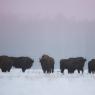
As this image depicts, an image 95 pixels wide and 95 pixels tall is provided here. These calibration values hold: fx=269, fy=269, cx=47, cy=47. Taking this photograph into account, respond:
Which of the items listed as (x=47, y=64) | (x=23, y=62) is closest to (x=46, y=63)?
(x=47, y=64)

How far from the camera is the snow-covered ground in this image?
204 inches

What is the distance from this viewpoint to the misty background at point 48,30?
19.1ft

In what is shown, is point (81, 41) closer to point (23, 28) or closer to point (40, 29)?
point (40, 29)

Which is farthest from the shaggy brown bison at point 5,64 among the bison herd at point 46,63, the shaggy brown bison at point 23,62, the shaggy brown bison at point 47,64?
the shaggy brown bison at point 47,64

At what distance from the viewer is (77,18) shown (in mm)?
5949

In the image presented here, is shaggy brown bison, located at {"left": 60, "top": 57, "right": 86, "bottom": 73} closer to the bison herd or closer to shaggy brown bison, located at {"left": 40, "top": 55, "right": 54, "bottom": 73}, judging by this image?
the bison herd

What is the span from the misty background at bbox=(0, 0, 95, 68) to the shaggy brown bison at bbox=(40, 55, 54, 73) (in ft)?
0.65

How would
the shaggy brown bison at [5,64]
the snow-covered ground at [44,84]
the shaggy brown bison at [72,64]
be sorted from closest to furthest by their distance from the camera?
the snow-covered ground at [44,84] < the shaggy brown bison at [5,64] < the shaggy brown bison at [72,64]

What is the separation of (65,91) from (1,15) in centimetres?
213

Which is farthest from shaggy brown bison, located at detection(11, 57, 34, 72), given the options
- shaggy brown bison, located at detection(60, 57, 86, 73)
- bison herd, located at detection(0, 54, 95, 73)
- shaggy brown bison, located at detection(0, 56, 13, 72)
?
shaggy brown bison, located at detection(60, 57, 86, 73)

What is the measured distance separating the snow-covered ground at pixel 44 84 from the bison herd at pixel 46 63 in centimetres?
19

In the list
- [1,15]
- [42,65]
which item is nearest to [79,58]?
[42,65]

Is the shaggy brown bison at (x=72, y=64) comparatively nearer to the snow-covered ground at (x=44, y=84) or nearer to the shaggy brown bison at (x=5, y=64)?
the snow-covered ground at (x=44, y=84)

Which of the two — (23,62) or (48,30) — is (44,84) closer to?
(23,62)
